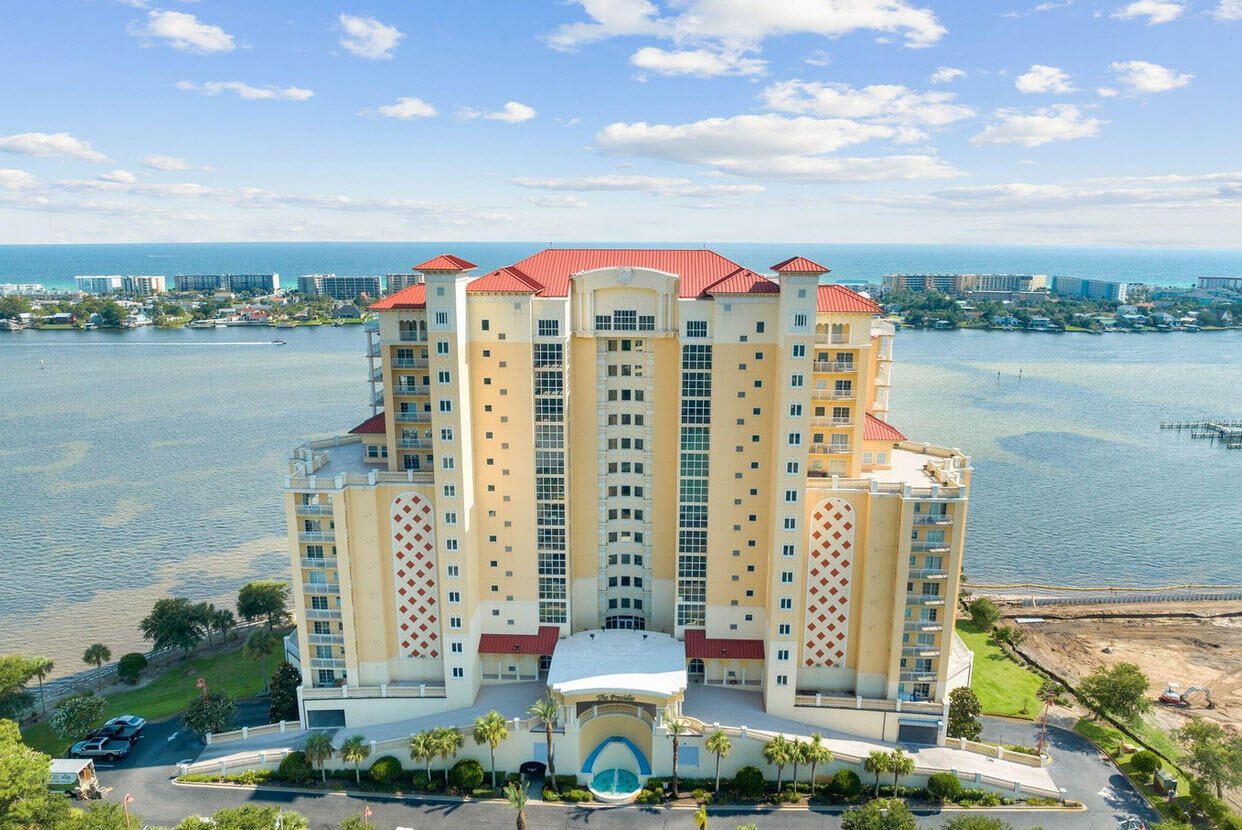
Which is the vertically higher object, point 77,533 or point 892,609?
point 892,609

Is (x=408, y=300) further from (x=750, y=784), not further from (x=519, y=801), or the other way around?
(x=750, y=784)

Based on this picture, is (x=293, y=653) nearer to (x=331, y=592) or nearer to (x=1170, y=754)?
(x=331, y=592)

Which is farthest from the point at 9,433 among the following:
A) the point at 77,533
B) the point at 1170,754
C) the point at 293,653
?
the point at 1170,754

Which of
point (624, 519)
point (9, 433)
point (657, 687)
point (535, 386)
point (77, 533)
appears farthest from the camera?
point (9, 433)

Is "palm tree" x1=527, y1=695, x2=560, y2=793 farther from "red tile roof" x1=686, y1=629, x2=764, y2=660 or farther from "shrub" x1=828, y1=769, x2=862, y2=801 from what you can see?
"shrub" x1=828, y1=769, x2=862, y2=801

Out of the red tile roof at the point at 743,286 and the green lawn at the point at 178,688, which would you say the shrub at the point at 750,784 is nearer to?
the red tile roof at the point at 743,286

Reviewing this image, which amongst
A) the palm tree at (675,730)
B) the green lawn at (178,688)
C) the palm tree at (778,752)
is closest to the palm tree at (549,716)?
the palm tree at (675,730)
